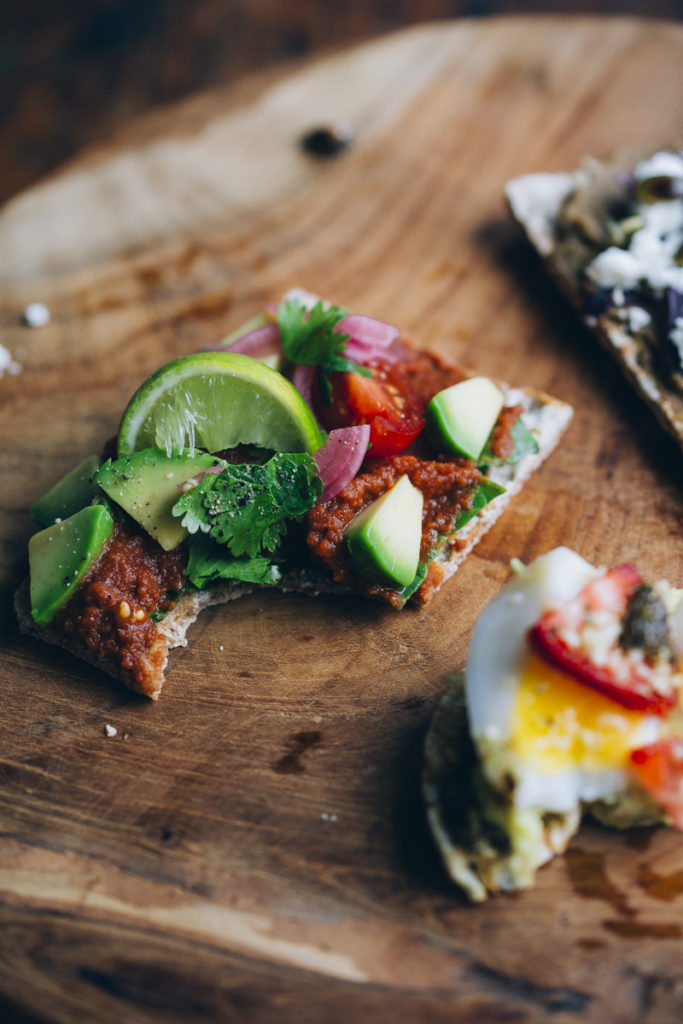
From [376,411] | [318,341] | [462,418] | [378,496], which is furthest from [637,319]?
[378,496]

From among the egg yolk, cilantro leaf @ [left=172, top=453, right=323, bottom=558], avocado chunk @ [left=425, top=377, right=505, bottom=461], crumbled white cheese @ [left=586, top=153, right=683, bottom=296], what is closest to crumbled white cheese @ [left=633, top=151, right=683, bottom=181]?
crumbled white cheese @ [left=586, top=153, right=683, bottom=296]

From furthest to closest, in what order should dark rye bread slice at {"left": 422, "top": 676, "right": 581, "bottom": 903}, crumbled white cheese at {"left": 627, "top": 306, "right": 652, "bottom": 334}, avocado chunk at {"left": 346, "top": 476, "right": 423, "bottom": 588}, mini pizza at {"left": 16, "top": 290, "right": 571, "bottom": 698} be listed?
crumbled white cheese at {"left": 627, "top": 306, "right": 652, "bottom": 334}, mini pizza at {"left": 16, "top": 290, "right": 571, "bottom": 698}, avocado chunk at {"left": 346, "top": 476, "right": 423, "bottom": 588}, dark rye bread slice at {"left": 422, "top": 676, "right": 581, "bottom": 903}

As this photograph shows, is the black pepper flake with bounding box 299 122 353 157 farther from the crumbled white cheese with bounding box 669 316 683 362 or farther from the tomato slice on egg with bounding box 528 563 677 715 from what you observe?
the tomato slice on egg with bounding box 528 563 677 715

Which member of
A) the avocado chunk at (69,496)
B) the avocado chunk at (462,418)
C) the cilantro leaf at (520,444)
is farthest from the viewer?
the cilantro leaf at (520,444)

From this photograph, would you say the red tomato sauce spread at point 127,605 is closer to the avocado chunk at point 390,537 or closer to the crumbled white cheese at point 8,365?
the avocado chunk at point 390,537

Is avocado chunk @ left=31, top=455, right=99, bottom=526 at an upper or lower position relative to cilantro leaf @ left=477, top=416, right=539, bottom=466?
lower

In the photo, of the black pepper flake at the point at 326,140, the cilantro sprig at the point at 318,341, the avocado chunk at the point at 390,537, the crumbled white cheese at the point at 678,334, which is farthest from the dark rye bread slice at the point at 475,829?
the black pepper flake at the point at 326,140

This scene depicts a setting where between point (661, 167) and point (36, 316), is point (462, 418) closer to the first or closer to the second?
point (661, 167)
